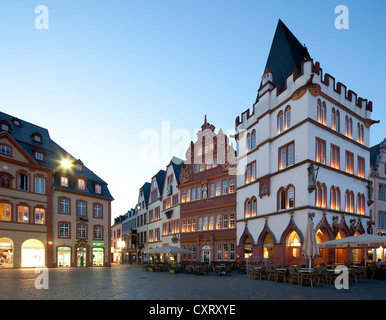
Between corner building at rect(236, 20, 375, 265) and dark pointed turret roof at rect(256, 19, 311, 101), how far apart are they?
0.11 m

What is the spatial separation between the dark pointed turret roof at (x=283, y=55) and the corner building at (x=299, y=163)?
11 cm

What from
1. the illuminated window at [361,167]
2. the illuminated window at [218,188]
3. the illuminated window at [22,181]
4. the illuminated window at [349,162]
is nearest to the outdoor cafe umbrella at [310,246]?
the illuminated window at [349,162]

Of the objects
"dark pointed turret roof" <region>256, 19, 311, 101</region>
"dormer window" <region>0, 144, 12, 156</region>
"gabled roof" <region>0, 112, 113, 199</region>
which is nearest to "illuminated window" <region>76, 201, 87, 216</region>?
"gabled roof" <region>0, 112, 113, 199</region>

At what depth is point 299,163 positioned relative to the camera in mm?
28188

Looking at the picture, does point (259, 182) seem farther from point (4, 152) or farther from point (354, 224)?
point (4, 152)

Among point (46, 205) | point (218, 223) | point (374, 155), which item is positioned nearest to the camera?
point (218, 223)

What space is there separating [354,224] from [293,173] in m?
7.24

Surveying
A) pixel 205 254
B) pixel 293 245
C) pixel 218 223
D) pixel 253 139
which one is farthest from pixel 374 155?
pixel 205 254

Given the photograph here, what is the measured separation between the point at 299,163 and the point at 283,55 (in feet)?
41.2

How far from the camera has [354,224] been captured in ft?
102

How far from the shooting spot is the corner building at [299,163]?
28156mm

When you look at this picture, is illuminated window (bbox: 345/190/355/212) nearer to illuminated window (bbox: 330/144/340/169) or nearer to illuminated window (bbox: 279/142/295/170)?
illuminated window (bbox: 330/144/340/169)

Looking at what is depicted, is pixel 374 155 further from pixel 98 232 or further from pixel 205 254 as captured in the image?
pixel 98 232
